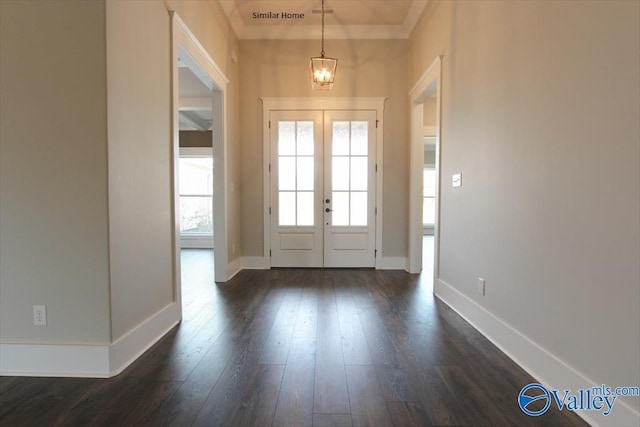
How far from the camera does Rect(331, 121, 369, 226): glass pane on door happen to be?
5.05 m

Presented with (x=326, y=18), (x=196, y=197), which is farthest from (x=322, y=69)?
(x=196, y=197)

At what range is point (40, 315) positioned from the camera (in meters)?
2.01

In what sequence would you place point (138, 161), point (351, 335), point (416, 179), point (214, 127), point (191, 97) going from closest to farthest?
1. point (138, 161)
2. point (351, 335)
3. point (214, 127)
4. point (416, 179)
5. point (191, 97)

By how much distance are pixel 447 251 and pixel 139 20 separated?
10.8ft

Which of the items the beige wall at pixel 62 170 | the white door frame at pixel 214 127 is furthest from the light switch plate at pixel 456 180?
the beige wall at pixel 62 170

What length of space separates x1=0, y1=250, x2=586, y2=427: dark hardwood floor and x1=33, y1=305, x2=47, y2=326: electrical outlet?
1.03 ft

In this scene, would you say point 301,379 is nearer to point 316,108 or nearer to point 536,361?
point 536,361

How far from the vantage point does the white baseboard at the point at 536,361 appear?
4.83 feet

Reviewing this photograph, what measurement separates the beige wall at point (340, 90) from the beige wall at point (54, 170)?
307 cm

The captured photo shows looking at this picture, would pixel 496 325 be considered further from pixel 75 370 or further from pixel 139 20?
pixel 139 20

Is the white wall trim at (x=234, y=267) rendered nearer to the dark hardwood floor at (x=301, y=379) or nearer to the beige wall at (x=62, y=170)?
the dark hardwood floor at (x=301, y=379)

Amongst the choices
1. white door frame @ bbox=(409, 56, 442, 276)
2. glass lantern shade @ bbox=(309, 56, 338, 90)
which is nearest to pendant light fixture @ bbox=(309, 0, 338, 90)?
glass lantern shade @ bbox=(309, 56, 338, 90)

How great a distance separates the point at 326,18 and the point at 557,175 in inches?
153

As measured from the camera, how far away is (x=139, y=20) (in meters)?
2.28
